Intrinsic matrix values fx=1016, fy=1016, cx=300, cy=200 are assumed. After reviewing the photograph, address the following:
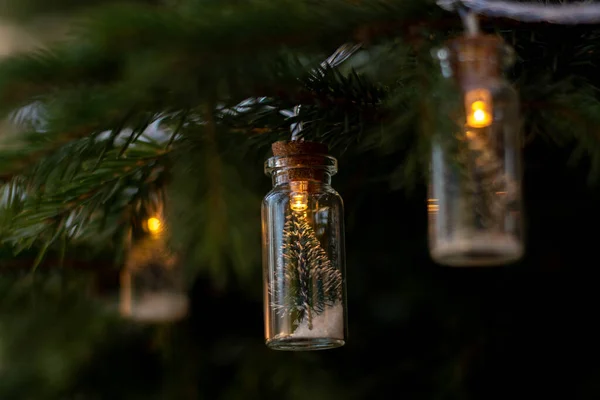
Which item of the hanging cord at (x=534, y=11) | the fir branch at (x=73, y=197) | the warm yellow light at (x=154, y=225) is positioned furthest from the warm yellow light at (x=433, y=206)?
the warm yellow light at (x=154, y=225)

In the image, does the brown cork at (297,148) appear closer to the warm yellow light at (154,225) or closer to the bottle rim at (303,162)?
the bottle rim at (303,162)

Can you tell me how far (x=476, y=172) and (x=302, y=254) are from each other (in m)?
0.27

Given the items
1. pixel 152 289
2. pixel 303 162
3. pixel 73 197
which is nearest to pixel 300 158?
pixel 303 162

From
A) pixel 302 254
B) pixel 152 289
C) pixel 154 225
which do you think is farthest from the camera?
pixel 152 289

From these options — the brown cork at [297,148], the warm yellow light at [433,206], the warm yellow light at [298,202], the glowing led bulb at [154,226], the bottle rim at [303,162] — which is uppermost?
the brown cork at [297,148]

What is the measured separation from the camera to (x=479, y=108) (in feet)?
2.03

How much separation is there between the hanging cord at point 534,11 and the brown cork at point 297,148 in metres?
0.19

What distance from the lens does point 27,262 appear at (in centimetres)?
104

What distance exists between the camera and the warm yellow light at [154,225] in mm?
952

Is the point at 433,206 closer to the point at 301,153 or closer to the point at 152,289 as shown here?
the point at 301,153

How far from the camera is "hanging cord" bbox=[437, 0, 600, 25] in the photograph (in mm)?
653

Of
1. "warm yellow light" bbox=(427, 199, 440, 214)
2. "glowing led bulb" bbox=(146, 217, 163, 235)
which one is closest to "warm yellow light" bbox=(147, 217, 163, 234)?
"glowing led bulb" bbox=(146, 217, 163, 235)

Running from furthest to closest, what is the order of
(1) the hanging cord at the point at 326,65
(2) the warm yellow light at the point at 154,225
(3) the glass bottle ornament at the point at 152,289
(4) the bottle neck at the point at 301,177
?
1. (3) the glass bottle ornament at the point at 152,289
2. (2) the warm yellow light at the point at 154,225
3. (4) the bottle neck at the point at 301,177
4. (1) the hanging cord at the point at 326,65

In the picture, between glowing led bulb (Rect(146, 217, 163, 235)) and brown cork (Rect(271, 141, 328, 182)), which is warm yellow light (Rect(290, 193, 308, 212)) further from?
glowing led bulb (Rect(146, 217, 163, 235))
